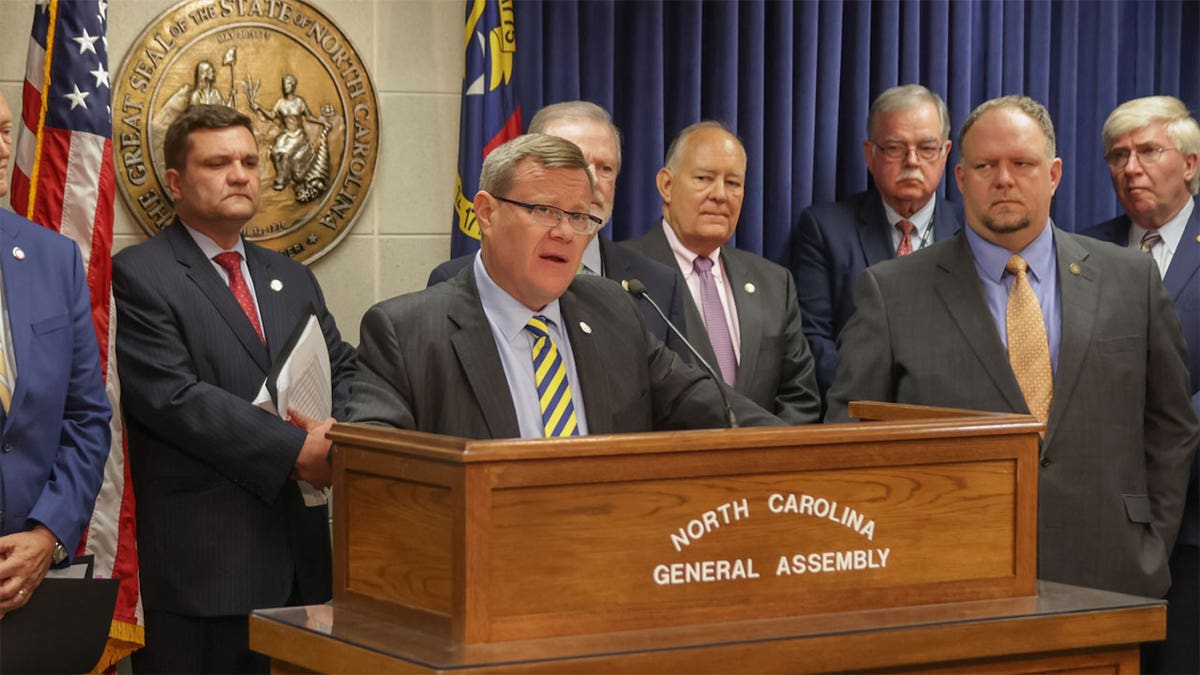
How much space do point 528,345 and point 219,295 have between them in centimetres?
125

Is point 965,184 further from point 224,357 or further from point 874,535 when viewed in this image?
point 224,357

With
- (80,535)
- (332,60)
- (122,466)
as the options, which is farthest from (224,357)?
(332,60)

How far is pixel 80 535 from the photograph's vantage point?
327cm

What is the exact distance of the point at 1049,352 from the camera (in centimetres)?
350

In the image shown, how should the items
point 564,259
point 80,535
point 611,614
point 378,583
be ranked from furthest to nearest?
1. point 80,535
2. point 564,259
3. point 378,583
4. point 611,614

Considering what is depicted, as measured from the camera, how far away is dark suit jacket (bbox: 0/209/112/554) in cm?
315

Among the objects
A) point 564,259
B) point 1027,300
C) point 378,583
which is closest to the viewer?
point 378,583

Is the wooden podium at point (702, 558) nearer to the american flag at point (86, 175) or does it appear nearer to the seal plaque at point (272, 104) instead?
the american flag at point (86, 175)

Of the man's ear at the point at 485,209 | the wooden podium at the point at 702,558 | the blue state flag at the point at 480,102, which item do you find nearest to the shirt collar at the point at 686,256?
the blue state flag at the point at 480,102

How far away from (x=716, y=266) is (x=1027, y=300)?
1070 mm

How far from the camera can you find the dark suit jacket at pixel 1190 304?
3936 millimetres

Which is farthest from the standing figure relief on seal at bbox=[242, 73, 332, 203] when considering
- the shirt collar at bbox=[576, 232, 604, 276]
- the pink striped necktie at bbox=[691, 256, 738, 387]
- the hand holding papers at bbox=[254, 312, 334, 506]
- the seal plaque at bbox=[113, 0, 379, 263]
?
the pink striped necktie at bbox=[691, 256, 738, 387]

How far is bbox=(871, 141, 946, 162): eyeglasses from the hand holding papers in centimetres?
194

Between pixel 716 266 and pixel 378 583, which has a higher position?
pixel 716 266
